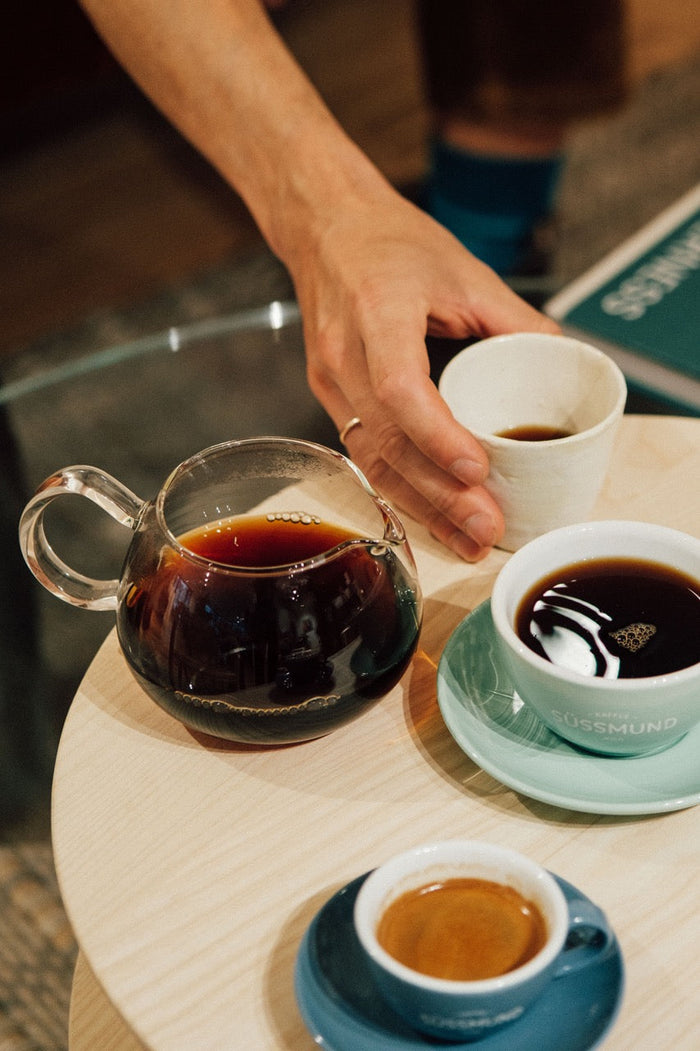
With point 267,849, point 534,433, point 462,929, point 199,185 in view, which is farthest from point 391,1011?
point 199,185

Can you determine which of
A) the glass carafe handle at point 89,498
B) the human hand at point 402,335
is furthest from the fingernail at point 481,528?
the glass carafe handle at point 89,498

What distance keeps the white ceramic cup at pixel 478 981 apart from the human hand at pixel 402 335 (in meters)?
0.31

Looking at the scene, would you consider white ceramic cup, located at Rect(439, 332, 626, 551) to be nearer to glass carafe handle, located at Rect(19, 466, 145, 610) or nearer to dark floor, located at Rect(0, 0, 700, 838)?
glass carafe handle, located at Rect(19, 466, 145, 610)

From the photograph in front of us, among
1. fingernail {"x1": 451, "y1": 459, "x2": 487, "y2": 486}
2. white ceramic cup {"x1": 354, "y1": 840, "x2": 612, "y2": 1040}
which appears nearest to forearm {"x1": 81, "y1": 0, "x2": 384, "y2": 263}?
fingernail {"x1": 451, "y1": 459, "x2": 487, "y2": 486}

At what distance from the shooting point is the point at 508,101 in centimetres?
253

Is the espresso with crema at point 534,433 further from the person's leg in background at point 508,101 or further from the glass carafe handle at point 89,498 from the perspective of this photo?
the person's leg in background at point 508,101

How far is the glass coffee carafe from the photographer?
0.65 m

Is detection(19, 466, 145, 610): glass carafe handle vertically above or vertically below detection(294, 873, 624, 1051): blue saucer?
above

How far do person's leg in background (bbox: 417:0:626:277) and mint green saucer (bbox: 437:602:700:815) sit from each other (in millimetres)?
1597

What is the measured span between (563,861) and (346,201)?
0.66 meters

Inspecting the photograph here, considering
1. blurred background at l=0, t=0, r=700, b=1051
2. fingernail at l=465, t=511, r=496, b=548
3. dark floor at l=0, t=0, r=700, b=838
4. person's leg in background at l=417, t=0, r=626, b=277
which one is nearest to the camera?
fingernail at l=465, t=511, r=496, b=548

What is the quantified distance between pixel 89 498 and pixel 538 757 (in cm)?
33

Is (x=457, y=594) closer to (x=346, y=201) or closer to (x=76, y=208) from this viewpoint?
(x=346, y=201)

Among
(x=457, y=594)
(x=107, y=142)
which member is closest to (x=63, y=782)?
(x=457, y=594)
